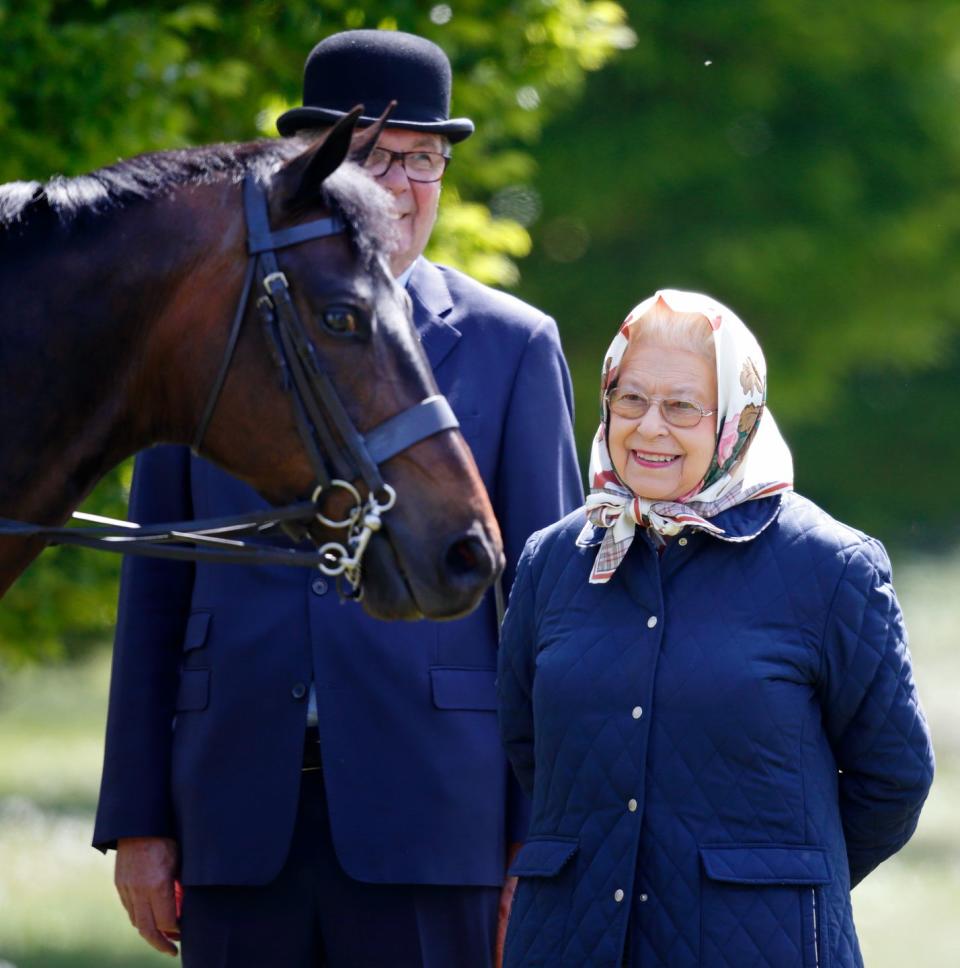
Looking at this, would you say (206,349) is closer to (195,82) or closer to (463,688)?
(463,688)

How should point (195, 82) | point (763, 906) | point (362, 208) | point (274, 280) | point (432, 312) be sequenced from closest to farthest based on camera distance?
point (763, 906), point (274, 280), point (362, 208), point (432, 312), point (195, 82)

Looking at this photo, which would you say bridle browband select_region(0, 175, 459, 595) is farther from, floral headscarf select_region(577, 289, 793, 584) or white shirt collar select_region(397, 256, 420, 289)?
white shirt collar select_region(397, 256, 420, 289)

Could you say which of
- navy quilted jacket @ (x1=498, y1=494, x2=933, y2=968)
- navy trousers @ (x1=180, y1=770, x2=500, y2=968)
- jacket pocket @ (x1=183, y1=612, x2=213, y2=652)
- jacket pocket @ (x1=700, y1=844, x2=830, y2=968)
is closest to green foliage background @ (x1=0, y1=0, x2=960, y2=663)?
jacket pocket @ (x1=183, y1=612, x2=213, y2=652)

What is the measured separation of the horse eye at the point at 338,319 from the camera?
126 inches

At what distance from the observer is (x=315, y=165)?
126 inches

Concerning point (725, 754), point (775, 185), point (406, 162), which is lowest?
point (725, 754)

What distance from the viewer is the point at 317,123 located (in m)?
3.88

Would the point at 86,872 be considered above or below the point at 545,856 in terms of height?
above

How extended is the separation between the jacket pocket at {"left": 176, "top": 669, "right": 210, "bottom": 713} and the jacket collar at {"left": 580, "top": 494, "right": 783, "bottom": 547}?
102 centimetres

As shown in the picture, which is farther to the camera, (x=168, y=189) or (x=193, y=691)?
(x=193, y=691)

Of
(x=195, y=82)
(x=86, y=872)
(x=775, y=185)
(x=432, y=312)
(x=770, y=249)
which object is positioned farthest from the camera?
(x=775, y=185)

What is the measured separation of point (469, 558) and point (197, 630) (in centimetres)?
78

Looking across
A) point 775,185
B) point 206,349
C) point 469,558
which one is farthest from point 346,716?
point 775,185

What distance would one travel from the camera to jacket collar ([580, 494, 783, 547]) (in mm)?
3139
